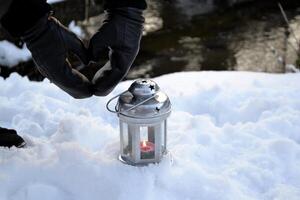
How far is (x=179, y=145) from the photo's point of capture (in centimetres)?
255

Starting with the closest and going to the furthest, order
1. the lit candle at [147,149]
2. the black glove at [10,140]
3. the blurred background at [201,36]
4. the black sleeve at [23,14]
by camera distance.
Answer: the black sleeve at [23,14] < the lit candle at [147,149] < the black glove at [10,140] < the blurred background at [201,36]

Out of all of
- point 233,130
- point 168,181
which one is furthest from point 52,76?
point 233,130

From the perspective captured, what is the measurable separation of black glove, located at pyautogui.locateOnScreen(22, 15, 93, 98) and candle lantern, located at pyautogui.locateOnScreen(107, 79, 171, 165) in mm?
199

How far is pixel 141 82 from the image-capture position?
2.26 m

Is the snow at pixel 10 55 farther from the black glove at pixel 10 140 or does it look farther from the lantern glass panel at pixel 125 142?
the lantern glass panel at pixel 125 142

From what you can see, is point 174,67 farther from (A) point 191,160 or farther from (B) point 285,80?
(A) point 191,160

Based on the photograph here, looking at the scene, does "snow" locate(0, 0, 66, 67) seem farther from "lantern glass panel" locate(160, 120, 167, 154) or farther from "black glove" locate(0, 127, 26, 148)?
"lantern glass panel" locate(160, 120, 167, 154)

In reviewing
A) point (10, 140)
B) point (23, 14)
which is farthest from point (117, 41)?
point (10, 140)

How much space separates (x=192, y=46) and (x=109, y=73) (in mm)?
4113

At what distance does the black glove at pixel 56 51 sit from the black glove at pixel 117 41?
0.07 meters

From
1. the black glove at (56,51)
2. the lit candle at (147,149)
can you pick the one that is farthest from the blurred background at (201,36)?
the black glove at (56,51)

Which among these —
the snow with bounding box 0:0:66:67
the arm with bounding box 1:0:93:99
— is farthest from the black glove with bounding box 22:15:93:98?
the snow with bounding box 0:0:66:67

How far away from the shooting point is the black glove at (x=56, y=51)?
2.12 m

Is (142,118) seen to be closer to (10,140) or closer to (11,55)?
(10,140)
